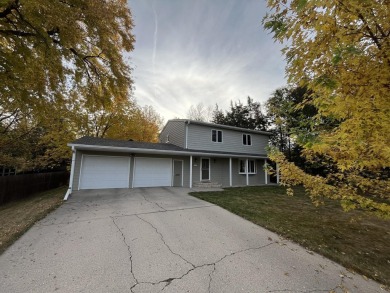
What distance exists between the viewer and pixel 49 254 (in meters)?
3.44

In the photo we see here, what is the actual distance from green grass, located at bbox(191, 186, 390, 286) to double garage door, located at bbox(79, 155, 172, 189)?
19.1ft

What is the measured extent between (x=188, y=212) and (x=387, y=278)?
16.2 ft

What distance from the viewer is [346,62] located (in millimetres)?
2326

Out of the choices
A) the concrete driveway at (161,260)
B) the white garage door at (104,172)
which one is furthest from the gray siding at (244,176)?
Answer: the concrete driveway at (161,260)

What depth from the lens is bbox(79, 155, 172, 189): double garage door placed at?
10.3 meters

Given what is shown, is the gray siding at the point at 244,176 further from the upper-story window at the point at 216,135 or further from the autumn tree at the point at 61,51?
the autumn tree at the point at 61,51

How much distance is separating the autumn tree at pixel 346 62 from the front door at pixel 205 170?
1163 cm

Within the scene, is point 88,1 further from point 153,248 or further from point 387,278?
point 387,278

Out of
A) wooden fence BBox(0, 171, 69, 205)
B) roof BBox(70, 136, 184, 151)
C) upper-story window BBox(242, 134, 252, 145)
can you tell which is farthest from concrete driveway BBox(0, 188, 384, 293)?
upper-story window BBox(242, 134, 252, 145)

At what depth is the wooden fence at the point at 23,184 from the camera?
1055 centimetres

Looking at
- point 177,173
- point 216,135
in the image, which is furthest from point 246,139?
point 177,173

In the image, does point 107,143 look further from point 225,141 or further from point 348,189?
point 348,189

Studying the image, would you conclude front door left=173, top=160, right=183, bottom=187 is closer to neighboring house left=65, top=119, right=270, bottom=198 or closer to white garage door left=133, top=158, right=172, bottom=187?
neighboring house left=65, top=119, right=270, bottom=198

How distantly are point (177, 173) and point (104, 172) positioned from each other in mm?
4862
